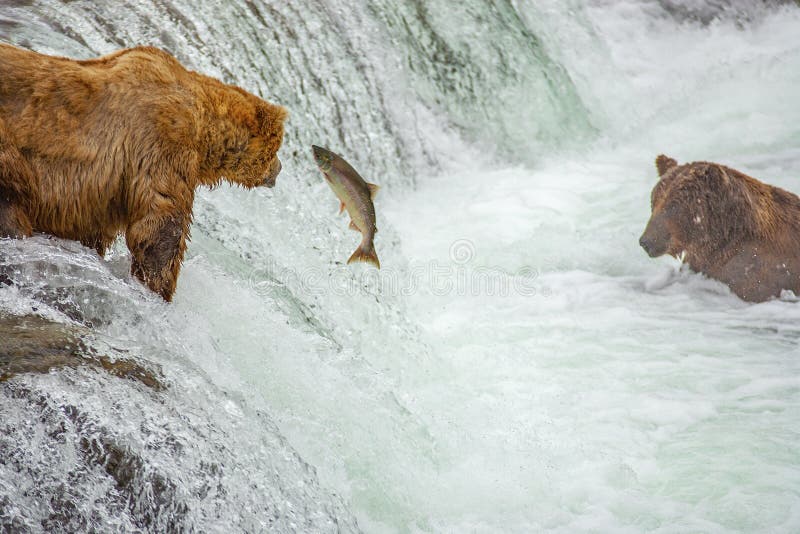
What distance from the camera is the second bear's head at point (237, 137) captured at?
3148 mm

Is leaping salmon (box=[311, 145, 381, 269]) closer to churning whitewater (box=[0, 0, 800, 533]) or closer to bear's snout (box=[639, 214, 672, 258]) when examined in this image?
churning whitewater (box=[0, 0, 800, 533])

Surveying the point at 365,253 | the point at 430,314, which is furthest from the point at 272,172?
the point at 430,314

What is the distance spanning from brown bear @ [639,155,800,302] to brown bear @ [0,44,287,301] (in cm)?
322

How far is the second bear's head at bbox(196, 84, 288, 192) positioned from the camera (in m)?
3.15

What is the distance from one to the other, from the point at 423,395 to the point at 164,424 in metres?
2.03

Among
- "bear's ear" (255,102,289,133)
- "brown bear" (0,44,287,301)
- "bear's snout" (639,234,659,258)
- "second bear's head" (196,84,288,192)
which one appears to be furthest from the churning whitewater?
"bear's ear" (255,102,289,133)

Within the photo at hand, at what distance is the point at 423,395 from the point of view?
415cm

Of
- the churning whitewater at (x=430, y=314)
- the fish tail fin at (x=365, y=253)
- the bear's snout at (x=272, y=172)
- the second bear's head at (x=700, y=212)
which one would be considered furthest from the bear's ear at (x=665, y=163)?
the bear's snout at (x=272, y=172)

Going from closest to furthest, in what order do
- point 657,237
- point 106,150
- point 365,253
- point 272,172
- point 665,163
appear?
1. point 106,150
2. point 272,172
3. point 365,253
4. point 657,237
5. point 665,163

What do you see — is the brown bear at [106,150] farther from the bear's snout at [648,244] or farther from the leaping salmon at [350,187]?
the bear's snout at [648,244]

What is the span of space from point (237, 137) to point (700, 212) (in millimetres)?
3128

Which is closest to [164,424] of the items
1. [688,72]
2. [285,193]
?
[285,193]

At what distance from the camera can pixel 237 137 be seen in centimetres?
324

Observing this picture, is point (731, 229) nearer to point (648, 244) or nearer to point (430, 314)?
point (648, 244)
